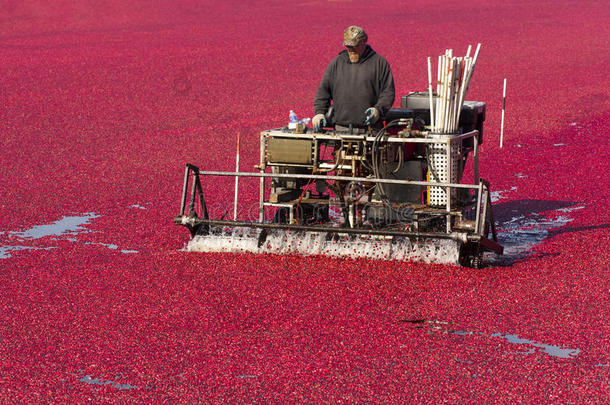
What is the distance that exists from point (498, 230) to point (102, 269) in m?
4.93

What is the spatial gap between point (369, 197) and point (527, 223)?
2.45m

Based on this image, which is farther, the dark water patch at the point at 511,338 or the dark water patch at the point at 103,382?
the dark water patch at the point at 511,338

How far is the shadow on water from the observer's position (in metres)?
10.9

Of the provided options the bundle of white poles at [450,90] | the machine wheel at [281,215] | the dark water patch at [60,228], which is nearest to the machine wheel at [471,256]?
the bundle of white poles at [450,90]

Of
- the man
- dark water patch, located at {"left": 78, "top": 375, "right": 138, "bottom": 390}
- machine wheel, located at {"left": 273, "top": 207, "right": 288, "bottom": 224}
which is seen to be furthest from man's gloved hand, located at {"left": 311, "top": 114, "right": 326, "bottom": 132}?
dark water patch, located at {"left": 78, "top": 375, "right": 138, "bottom": 390}

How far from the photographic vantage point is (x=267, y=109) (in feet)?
76.4

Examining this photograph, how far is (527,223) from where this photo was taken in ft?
40.5

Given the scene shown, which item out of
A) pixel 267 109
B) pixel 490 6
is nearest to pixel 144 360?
pixel 267 109

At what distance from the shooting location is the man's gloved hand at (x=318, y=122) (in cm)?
1076

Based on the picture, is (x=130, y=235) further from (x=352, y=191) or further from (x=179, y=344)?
(x=179, y=344)

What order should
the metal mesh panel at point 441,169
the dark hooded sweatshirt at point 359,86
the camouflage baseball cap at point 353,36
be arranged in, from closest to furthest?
the metal mesh panel at point 441,169, the camouflage baseball cap at point 353,36, the dark hooded sweatshirt at point 359,86

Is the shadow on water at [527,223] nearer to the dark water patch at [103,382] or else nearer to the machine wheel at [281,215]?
the machine wheel at [281,215]

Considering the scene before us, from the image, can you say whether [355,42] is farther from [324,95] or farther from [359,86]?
[324,95]

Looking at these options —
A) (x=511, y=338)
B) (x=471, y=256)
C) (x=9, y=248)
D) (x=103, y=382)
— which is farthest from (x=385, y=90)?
(x=103, y=382)
